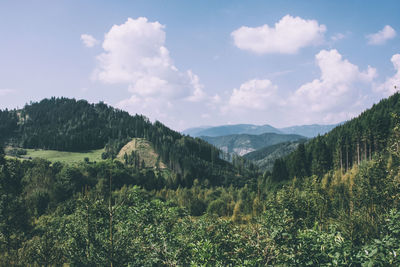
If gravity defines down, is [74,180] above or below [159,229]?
below

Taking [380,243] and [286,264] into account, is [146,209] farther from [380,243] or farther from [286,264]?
[380,243]

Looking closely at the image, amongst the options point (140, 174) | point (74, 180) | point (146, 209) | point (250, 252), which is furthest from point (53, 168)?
point (250, 252)

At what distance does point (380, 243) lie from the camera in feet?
29.9

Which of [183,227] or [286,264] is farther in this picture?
[183,227]

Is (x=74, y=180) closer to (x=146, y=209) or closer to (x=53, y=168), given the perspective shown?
(x=53, y=168)

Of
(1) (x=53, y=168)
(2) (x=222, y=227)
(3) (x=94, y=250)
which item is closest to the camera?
(3) (x=94, y=250)

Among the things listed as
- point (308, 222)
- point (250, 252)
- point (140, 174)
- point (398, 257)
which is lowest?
point (140, 174)

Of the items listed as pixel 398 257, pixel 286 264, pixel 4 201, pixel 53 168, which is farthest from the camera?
pixel 53 168

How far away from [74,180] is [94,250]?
13351 centimetres

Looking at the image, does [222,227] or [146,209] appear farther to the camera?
[146,209]

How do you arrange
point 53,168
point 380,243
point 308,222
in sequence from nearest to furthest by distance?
point 380,243, point 308,222, point 53,168

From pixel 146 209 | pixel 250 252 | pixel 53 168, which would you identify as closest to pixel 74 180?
pixel 53 168

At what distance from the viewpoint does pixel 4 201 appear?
35.3 meters

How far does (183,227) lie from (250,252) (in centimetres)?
919
